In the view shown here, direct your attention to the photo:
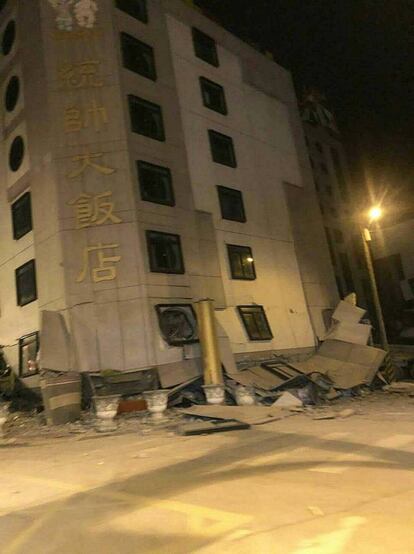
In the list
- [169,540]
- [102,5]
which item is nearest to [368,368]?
[169,540]

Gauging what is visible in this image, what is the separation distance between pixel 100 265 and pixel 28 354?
385 cm

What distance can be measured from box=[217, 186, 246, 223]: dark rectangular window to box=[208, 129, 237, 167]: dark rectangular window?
119cm

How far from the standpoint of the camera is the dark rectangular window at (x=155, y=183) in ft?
45.2

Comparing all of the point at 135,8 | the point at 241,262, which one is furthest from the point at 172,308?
the point at 135,8

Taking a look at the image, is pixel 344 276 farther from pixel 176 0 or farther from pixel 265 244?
pixel 176 0

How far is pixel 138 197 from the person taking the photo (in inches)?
528

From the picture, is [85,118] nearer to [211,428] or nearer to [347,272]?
[211,428]

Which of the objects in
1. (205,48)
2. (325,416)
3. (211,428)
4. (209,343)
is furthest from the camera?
(205,48)

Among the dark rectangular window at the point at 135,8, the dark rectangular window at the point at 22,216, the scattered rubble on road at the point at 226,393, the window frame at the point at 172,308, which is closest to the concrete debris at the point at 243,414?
the scattered rubble on road at the point at 226,393

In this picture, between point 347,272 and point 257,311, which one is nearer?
point 257,311

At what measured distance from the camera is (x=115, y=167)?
13438 millimetres

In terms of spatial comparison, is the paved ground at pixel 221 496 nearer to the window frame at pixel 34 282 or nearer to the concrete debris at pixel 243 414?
the concrete debris at pixel 243 414

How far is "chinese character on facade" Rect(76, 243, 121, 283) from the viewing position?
12555 millimetres

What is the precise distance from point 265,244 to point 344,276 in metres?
10.7
